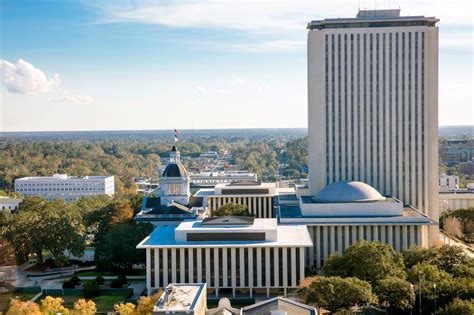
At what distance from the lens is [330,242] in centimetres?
6531

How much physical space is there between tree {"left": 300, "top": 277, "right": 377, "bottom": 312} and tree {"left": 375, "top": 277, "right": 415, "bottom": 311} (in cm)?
95

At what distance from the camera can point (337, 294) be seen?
43.9 meters

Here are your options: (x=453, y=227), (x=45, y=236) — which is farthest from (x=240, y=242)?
(x=453, y=227)

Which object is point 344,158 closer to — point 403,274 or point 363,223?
point 363,223

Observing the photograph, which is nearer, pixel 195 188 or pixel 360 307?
pixel 360 307

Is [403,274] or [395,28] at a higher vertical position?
[395,28]

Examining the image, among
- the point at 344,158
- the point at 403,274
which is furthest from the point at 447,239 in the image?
the point at 403,274

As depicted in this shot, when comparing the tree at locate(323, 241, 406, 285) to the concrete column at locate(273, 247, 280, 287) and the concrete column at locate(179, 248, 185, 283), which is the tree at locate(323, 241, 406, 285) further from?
the concrete column at locate(179, 248, 185, 283)

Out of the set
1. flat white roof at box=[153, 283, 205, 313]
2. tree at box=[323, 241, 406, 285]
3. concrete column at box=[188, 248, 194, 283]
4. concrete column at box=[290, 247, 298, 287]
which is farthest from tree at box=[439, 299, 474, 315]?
concrete column at box=[188, 248, 194, 283]

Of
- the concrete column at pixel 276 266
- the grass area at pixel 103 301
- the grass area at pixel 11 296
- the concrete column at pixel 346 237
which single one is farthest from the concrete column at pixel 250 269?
the grass area at pixel 11 296

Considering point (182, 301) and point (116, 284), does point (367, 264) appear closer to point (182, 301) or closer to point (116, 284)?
point (182, 301)

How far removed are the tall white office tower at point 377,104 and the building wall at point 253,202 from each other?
31.5 feet

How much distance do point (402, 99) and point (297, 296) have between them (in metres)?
36.5

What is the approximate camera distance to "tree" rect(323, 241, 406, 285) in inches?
1933
